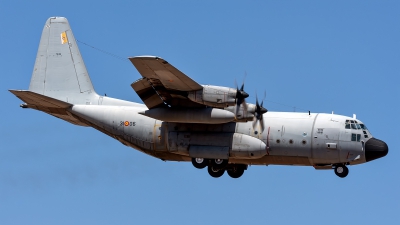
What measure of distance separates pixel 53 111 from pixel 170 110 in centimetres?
615

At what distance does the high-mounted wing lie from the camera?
2781 cm

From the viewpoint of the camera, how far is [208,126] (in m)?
32.2

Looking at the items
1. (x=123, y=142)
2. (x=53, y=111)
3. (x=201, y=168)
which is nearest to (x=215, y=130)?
(x=201, y=168)

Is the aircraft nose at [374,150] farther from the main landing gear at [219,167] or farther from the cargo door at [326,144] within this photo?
the main landing gear at [219,167]

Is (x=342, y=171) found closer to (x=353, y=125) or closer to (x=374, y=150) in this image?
(x=374, y=150)

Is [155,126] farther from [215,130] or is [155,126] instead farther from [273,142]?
[273,142]

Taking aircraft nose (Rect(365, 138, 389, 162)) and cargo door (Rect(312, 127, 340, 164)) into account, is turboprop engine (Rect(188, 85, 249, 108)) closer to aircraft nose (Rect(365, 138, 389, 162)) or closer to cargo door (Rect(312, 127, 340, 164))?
cargo door (Rect(312, 127, 340, 164))

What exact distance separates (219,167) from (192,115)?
121 inches

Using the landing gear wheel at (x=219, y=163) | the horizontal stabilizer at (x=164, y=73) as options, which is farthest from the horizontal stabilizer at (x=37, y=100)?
the landing gear wheel at (x=219, y=163)

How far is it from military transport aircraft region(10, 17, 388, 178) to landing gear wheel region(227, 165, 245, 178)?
0.04 metres

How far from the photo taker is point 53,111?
33.8 m

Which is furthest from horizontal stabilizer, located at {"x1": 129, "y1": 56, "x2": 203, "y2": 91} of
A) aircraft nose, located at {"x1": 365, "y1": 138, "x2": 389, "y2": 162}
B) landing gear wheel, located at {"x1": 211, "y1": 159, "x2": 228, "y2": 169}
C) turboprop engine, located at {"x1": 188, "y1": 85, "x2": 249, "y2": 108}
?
aircraft nose, located at {"x1": 365, "y1": 138, "x2": 389, "y2": 162}

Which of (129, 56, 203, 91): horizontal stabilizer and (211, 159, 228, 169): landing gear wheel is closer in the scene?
(129, 56, 203, 91): horizontal stabilizer

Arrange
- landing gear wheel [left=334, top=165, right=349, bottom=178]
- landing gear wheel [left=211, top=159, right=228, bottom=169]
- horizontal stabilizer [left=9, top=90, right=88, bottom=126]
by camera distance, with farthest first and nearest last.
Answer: landing gear wheel [left=211, top=159, right=228, bottom=169], landing gear wheel [left=334, top=165, right=349, bottom=178], horizontal stabilizer [left=9, top=90, right=88, bottom=126]
